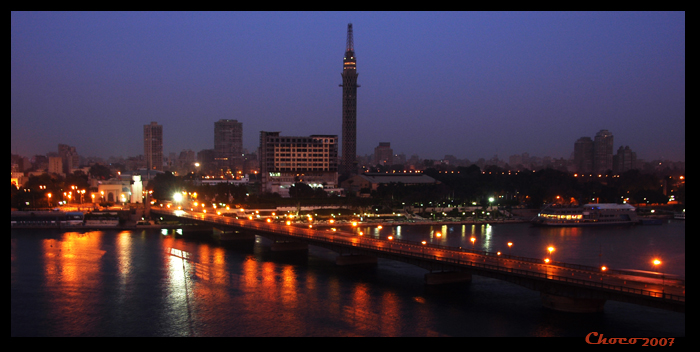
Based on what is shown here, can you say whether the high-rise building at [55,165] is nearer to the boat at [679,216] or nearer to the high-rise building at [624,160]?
the boat at [679,216]

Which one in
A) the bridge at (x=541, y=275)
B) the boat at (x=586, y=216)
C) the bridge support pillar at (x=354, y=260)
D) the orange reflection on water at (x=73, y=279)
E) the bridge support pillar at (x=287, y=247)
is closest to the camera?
the bridge at (x=541, y=275)

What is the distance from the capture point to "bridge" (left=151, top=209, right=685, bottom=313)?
7820mm

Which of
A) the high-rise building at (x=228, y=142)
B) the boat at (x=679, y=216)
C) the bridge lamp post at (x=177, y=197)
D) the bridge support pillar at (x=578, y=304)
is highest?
the high-rise building at (x=228, y=142)

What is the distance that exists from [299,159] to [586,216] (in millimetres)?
19228

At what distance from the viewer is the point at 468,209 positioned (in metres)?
29.8

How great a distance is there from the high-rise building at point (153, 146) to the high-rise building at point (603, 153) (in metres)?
61.4

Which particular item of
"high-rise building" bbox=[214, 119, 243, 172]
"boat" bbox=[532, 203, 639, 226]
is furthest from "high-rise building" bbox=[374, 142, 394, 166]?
"boat" bbox=[532, 203, 639, 226]

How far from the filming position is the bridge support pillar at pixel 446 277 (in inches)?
443

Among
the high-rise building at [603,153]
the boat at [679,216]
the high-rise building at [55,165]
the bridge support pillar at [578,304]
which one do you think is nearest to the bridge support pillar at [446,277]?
the bridge support pillar at [578,304]

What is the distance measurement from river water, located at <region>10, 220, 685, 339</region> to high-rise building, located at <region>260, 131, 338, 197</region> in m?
18.8

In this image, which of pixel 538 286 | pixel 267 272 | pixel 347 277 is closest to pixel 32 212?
pixel 267 272

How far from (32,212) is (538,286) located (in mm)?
23030

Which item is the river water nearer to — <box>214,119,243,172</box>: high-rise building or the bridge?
the bridge
